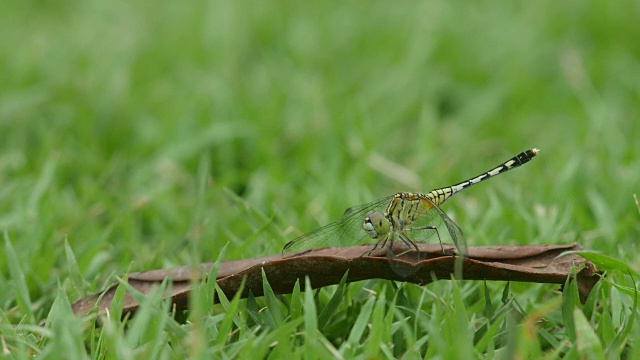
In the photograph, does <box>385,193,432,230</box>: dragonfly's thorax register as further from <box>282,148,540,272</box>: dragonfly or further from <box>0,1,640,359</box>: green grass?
<box>0,1,640,359</box>: green grass

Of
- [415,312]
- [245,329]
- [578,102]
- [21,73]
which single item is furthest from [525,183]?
[21,73]

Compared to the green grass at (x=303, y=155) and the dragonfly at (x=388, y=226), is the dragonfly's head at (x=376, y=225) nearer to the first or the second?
the dragonfly at (x=388, y=226)

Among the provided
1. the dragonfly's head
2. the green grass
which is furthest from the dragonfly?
the green grass

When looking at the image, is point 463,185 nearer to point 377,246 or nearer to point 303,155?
→ point 377,246

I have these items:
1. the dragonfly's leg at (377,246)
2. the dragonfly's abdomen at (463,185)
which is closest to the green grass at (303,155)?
the dragonfly's leg at (377,246)

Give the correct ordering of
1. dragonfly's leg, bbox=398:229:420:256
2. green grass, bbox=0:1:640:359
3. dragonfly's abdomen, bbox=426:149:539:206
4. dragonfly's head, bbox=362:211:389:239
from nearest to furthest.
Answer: green grass, bbox=0:1:640:359 → dragonfly's leg, bbox=398:229:420:256 → dragonfly's head, bbox=362:211:389:239 → dragonfly's abdomen, bbox=426:149:539:206

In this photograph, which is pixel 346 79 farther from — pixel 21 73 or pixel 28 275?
pixel 28 275
